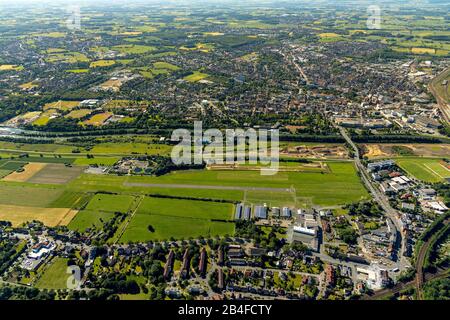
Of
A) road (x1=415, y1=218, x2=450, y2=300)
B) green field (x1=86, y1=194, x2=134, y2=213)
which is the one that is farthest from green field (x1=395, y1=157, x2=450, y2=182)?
green field (x1=86, y1=194, x2=134, y2=213)

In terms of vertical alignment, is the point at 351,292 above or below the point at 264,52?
below

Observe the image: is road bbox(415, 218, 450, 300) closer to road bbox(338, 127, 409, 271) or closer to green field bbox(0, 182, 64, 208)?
road bbox(338, 127, 409, 271)

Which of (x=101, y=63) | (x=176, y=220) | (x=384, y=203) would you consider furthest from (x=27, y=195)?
(x=101, y=63)

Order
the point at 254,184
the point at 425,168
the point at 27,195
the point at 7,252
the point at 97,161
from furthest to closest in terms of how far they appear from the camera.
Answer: the point at 97,161 < the point at 425,168 < the point at 254,184 < the point at 27,195 < the point at 7,252

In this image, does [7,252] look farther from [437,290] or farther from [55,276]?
[437,290]

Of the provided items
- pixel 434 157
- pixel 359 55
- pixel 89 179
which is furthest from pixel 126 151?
pixel 359 55

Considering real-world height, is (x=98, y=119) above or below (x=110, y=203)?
above

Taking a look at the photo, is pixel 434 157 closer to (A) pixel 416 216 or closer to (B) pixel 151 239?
(A) pixel 416 216

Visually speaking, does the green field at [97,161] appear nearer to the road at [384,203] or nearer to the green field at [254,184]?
the green field at [254,184]
